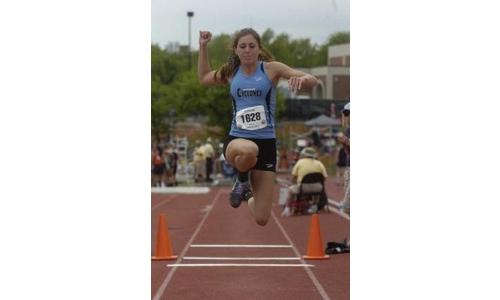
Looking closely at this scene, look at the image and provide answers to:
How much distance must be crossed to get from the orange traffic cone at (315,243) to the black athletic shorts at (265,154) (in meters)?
4.52

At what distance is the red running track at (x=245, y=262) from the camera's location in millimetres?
10102

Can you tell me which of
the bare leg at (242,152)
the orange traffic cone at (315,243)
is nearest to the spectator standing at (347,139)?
the orange traffic cone at (315,243)

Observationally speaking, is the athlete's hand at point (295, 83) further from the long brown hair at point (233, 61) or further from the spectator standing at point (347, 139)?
the spectator standing at point (347, 139)

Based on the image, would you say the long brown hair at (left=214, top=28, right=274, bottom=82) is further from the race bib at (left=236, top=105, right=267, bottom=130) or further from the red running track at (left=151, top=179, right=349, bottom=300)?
the red running track at (left=151, top=179, right=349, bottom=300)

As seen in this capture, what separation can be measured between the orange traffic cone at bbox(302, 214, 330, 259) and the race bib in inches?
191

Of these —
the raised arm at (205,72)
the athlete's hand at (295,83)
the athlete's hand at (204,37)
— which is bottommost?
the athlete's hand at (295,83)

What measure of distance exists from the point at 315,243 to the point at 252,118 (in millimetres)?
5049

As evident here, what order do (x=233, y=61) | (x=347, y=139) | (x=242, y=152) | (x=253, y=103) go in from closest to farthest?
(x=242, y=152) → (x=253, y=103) → (x=233, y=61) → (x=347, y=139)

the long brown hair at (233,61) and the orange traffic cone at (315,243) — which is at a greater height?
the long brown hair at (233,61)

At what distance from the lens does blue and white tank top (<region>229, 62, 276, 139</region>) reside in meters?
7.70

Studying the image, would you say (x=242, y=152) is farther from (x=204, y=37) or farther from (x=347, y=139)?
(x=347, y=139)

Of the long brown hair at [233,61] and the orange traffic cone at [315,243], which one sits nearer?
→ the long brown hair at [233,61]

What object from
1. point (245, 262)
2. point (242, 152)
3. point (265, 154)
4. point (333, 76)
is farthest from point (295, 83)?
point (333, 76)

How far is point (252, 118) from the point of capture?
7.75 m
